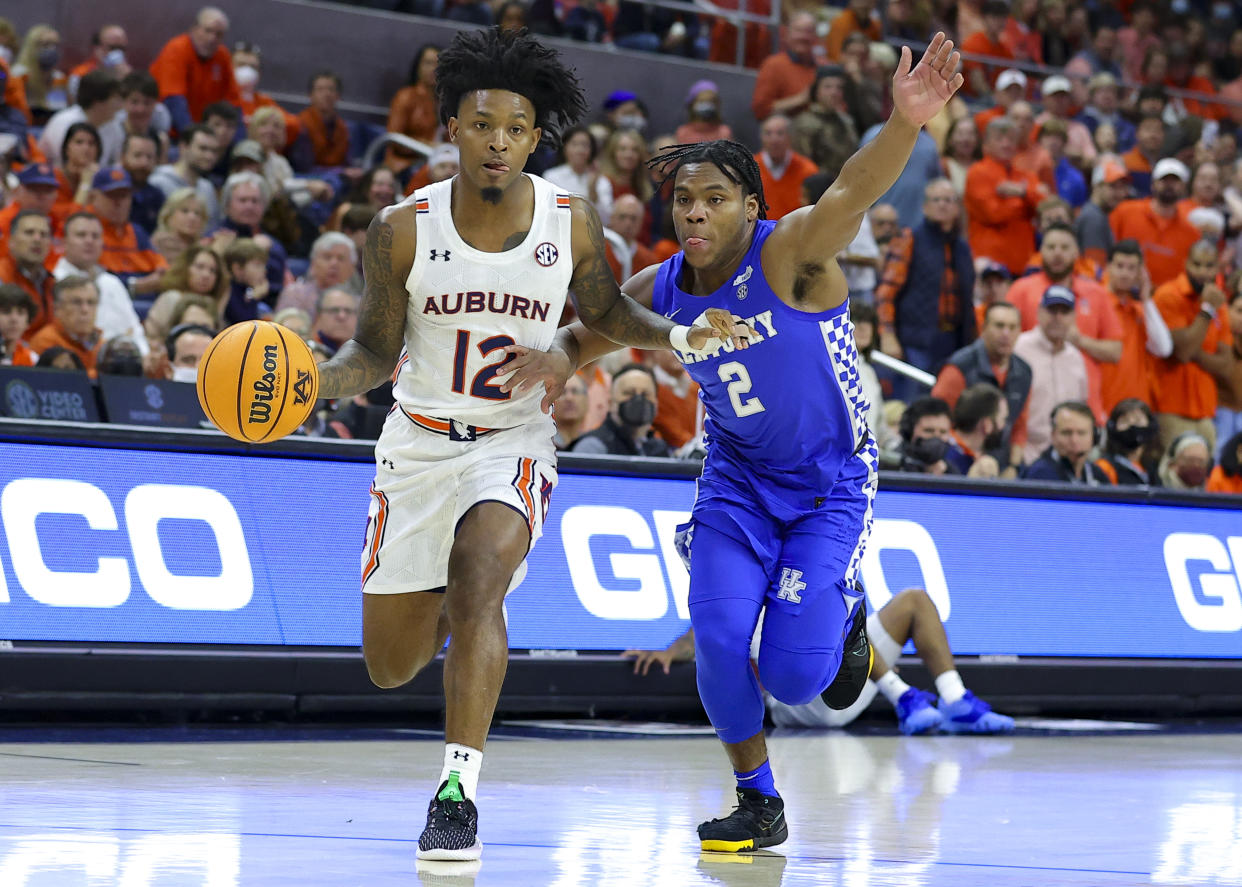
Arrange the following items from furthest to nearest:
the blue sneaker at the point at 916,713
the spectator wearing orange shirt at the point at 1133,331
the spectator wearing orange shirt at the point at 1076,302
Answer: the spectator wearing orange shirt at the point at 1133,331 < the spectator wearing orange shirt at the point at 1076,302 < the blue sneaker at the point at 916,713

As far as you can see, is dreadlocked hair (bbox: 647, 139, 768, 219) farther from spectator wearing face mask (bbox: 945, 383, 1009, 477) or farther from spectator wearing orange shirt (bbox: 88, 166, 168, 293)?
spectator wearing orange shirt (bbox: 88, 166, 168, 293)

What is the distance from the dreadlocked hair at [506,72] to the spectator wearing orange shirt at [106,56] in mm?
8781

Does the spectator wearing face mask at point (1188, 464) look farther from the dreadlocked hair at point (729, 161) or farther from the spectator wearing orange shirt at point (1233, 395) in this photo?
the dreadlocked hair at point (729, 161)

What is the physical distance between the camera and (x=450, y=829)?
16.1 ft

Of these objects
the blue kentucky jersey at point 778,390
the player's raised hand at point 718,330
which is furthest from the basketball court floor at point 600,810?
the player's raised hand at point 718,330

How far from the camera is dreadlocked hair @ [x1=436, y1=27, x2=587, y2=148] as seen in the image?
561cm

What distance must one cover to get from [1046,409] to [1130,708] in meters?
2.87

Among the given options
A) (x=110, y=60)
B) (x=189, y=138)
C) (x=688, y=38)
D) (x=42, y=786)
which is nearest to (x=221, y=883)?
(x=42, y=786)

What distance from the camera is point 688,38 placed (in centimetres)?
1834

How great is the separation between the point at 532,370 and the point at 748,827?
1582 mm

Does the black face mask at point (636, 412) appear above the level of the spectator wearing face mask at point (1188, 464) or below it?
above

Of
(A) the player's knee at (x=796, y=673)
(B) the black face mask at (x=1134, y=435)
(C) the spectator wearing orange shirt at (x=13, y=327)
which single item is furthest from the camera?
(B) the black face mask at (x=1134, y=435)

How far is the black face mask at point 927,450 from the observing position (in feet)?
34.4

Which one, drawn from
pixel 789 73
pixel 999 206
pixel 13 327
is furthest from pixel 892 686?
pixel 789 73
